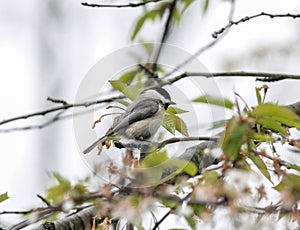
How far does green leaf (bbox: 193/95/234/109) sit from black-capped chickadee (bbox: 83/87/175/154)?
72mm

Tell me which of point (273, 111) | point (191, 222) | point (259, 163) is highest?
point (273, 111)

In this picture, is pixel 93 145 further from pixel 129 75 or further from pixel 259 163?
pixel 129 75

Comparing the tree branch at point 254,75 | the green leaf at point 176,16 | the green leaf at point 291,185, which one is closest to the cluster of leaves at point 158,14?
the green leaf at point 176,16

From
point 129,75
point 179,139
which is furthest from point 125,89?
point 129,75

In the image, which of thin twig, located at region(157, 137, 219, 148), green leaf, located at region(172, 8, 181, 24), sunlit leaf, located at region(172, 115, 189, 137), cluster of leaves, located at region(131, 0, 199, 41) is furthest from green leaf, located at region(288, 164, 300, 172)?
green leaf, located at region(172, 8, 181, 24)

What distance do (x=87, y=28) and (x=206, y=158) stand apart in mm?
4257

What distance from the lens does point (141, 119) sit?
1215 mm

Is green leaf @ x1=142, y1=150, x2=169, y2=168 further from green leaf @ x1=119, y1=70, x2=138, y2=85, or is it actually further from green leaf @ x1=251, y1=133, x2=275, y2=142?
green leaf @ x1=119, y1=70, x2=138, y2=85

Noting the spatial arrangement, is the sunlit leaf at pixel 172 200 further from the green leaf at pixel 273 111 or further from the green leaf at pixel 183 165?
the green leaf at pixel 273 111

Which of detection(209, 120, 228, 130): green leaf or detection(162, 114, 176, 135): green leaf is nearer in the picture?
detection(209, 120, 228, 130): green leaf

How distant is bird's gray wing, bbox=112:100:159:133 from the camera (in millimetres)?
1211

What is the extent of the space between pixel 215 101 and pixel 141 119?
162mm

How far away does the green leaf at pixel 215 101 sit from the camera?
124 cm

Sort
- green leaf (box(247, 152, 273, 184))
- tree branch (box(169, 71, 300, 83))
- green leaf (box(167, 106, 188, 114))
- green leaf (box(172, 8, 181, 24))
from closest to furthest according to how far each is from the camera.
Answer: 1. green leaf (box(247, 152, 273, 184))
2. green leaf (box(167, 106, 188, 114))
3. tree branch (box(169, 71, 300, 83))
4. green leaf (box(172, 8, 181, 24))
